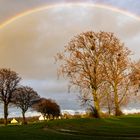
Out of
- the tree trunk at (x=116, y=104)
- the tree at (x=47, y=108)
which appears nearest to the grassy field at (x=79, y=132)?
the tree trunk at (x=116, y=104)

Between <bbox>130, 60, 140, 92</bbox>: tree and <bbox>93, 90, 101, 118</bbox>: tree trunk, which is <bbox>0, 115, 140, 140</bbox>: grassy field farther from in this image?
<bbox>130, 60, 140, 92</bbox>: tree

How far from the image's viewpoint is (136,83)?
76.4m

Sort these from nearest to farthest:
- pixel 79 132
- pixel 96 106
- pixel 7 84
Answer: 1. pixel 79 132
2. pixel 96 106
3. pixel 7 84

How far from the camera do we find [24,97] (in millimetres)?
142500

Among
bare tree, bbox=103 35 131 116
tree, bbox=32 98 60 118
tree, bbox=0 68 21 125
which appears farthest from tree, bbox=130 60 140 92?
tree, bbox=32 98 60 118

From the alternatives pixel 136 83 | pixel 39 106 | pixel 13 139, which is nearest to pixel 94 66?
pixel 136 83

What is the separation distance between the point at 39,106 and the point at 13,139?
129 m

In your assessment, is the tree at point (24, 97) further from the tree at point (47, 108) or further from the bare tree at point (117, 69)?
the bare tree at point (117, 69)

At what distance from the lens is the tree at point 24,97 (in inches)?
5281

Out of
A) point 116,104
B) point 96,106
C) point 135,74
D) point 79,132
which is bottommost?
point 79,132

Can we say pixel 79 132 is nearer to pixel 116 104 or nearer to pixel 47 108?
pixel 116 104

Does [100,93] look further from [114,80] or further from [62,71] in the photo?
[62,71]

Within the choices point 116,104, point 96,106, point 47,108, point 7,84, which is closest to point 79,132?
point 96,106

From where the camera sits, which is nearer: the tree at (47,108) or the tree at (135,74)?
the tree at (135,74)
